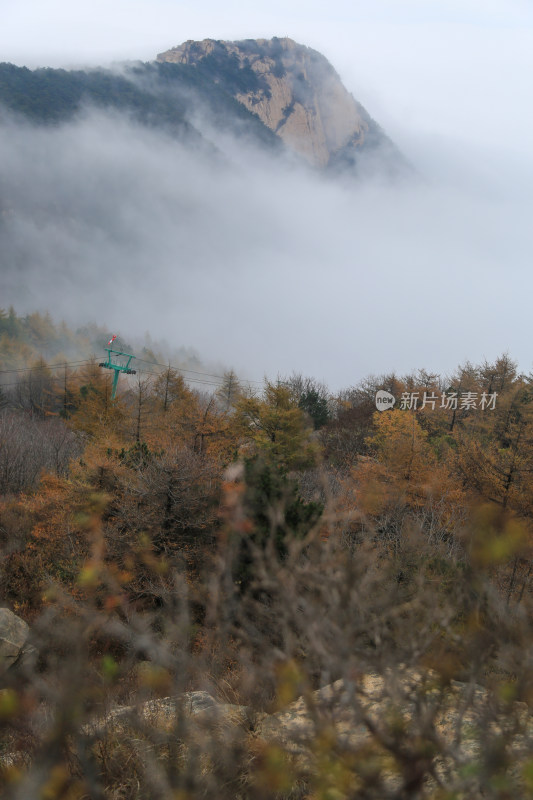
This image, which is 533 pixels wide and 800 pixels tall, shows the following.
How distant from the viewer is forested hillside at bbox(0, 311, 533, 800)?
2.22 m

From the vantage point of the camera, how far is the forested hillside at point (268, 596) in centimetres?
222

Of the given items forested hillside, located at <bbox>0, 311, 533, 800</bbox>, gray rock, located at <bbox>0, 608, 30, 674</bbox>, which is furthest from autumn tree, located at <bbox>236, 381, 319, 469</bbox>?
gray rock, located at <bbox>0, 608, 30, 674</bbox>

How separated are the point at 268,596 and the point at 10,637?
4847 millimetres

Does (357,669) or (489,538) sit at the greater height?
(489,538)

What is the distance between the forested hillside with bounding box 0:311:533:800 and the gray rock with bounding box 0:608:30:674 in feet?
2.51

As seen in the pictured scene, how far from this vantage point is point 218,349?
196875 millimetres

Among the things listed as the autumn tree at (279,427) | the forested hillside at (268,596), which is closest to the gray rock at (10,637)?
the forested hillside at (268,596)

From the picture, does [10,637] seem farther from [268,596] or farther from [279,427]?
[279,427]

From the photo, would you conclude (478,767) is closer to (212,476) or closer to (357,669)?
(357,669)

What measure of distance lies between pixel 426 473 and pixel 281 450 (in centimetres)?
998

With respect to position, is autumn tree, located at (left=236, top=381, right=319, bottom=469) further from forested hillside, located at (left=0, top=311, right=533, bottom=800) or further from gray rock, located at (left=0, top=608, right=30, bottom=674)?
gray rock, located at (left=0, top=608, right=30, bottom=674)

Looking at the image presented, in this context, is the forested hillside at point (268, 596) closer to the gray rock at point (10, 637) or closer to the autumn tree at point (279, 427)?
the autumn tree at point (279, 427)

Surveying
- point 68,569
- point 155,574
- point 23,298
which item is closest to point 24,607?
point 68,569

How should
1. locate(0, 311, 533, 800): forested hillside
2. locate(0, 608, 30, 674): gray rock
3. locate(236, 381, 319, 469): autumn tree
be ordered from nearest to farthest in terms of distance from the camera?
locate(0, 311, 533, 800): forested hillside < locate(0, 608, 30, 674): gray rock < locate(236, 381, 319, 469): autumn tree
